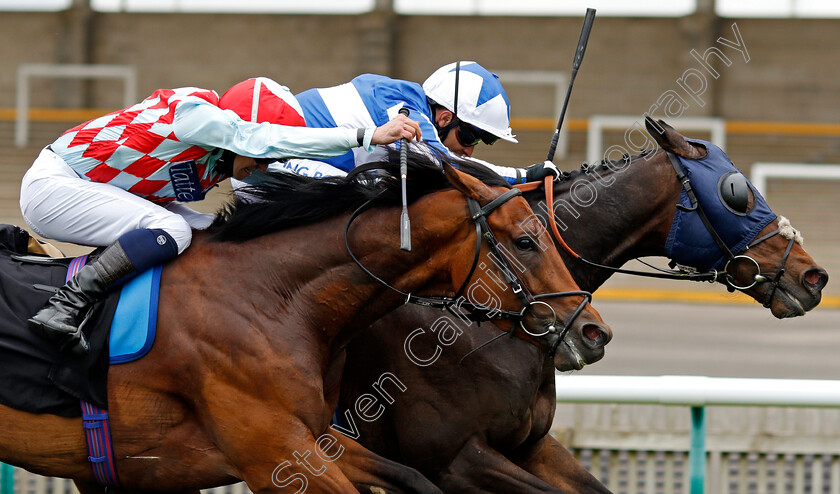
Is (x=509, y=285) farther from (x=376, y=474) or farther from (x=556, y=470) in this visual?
(x=556, y=470)

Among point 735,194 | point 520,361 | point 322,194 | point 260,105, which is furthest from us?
point 735,194

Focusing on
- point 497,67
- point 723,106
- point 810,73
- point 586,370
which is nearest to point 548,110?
point 497,67

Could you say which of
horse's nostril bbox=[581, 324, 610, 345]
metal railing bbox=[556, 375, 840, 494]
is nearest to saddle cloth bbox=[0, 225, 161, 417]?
horse's nostril bbox=[581, 324, 610, 345]

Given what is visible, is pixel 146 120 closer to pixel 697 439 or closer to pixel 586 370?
pixel 697 439

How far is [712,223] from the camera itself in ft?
→ 10.7

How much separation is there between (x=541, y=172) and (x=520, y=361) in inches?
25.1

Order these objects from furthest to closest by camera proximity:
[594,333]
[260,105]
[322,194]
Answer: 1. [260,105]
2. [322,194]
3. [594,333]

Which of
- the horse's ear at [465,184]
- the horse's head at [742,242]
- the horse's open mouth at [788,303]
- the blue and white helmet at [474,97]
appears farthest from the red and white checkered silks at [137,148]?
the horse's open mouth at [788,303]

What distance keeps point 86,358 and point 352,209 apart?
819 mm

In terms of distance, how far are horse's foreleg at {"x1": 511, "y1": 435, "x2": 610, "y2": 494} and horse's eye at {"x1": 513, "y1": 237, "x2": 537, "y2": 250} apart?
89 centimetres

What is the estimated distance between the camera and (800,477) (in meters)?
3.87

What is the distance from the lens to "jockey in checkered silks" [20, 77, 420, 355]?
2.70 meters

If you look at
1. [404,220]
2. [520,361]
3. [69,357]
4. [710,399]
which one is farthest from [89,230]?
[710,399]

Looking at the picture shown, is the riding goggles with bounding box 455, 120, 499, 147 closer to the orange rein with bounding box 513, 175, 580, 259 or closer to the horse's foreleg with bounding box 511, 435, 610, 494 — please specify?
the orange rein with bounding box 513, 175, 580, 259
